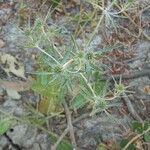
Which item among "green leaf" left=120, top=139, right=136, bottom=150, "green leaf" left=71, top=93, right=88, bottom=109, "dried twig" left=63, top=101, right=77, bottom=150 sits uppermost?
"green leaf" left=71, top=93, right=88, bottom=109

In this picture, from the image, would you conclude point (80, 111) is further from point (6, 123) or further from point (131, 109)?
point (6, 123)

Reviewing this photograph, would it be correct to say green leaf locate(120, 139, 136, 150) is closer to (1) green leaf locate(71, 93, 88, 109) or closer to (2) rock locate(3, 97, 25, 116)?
(1) green leaf locate(71, 93, 88, 109)

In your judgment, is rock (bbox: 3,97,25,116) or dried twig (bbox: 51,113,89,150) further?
rock (bbox: 3,97,25,116)

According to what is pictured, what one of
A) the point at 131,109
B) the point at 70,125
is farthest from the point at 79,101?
the point at 131,109

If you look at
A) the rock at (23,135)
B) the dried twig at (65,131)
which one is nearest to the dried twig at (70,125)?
the dried twig at (65,131)

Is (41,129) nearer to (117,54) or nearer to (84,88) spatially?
(84,88)

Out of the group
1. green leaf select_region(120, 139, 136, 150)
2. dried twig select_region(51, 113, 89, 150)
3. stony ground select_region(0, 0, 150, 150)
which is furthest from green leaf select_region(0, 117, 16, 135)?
green leaf select_region(120, 139, 136, 150)

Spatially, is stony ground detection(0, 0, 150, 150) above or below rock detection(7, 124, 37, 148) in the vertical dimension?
above
